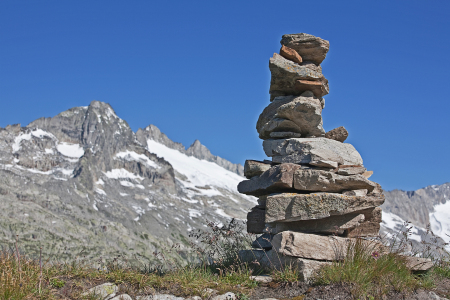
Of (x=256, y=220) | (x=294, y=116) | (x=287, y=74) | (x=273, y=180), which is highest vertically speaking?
(x=287, y=74)

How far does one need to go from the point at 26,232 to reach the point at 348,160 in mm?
177033

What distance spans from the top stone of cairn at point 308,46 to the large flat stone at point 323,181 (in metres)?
4.36

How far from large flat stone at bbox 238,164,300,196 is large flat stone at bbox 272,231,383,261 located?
5.11 ft

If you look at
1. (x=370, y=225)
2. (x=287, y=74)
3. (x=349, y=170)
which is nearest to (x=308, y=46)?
(x=287, y=74)

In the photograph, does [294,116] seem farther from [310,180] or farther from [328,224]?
[328,224]

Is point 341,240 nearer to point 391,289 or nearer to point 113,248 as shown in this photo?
point 391,289

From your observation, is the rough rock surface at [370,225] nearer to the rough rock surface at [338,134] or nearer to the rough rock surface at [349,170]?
the rough rock surface at [349,170]

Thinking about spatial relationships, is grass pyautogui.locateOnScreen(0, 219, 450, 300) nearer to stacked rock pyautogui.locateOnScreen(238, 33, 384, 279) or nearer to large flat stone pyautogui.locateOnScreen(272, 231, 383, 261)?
large flat stone pyautogui.locateOnScreen(272, 231, 383, 261)

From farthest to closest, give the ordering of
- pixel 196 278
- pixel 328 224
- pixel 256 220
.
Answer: pixel 256 220 < pixel 328 224 < pixel 196 278

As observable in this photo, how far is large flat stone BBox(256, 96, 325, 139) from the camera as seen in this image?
12.2 metres

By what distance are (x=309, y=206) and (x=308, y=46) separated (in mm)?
5588

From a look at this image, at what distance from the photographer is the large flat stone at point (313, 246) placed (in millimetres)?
9078

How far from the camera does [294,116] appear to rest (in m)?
12.3

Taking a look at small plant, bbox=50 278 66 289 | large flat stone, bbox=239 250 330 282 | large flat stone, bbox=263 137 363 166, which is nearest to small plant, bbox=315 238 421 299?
large flat stone, bbox=239 250 330 282
